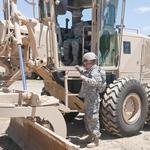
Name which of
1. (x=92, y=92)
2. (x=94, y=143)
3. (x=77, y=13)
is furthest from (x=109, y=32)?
(x=94, y=143)

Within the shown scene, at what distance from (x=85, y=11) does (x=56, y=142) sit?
3.93 metres

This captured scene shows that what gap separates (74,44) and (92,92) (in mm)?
1357

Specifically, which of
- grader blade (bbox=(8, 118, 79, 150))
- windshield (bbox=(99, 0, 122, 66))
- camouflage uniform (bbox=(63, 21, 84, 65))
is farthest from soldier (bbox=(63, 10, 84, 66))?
grader blade (bbox=(8, 118, 79, 150))

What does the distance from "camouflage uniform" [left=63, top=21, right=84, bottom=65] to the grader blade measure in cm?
168

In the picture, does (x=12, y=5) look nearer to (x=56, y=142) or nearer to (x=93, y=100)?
(x=93, y=100)

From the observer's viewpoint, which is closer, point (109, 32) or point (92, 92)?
point (92, 92)

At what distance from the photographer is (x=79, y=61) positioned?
28.3 ft

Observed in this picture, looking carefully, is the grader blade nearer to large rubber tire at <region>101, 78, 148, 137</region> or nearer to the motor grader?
the motor grader

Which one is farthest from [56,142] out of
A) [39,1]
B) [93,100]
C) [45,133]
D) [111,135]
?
[39,1]

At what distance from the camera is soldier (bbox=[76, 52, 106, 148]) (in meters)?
7.40

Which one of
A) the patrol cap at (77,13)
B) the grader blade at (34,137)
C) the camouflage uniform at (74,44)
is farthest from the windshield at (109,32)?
the grader blade at (34,137)

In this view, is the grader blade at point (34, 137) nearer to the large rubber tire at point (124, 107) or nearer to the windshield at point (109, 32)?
the large rubber tire at point (124, 107)

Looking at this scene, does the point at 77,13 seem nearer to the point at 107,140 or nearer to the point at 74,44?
the point at 74,44

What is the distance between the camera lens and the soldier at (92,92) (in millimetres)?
7398
